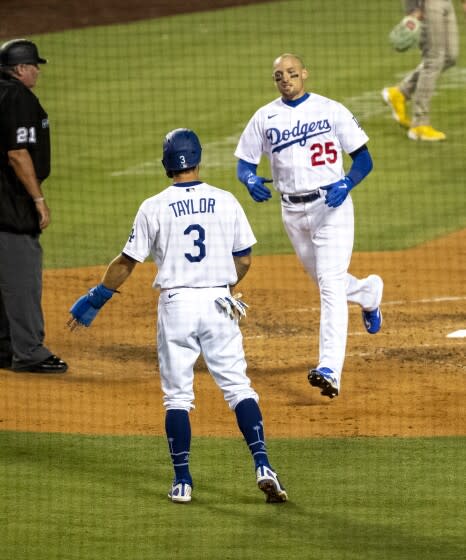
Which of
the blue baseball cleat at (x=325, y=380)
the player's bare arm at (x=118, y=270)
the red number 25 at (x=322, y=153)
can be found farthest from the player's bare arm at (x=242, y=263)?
the red number 25 at (x=322, y=153)

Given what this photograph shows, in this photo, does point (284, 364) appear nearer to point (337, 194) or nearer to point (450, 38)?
point (337, 194)

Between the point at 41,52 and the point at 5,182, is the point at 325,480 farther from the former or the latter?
the point at 41,52

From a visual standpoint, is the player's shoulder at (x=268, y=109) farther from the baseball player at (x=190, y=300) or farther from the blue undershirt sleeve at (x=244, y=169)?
the baseball player at (x=190, y=300)

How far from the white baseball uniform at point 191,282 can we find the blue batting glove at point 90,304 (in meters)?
0.32

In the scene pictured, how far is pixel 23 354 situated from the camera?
9773mm

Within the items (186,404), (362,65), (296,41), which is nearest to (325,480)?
(186,404)

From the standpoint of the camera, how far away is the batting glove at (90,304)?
7.40 m

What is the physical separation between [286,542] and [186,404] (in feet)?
3.14

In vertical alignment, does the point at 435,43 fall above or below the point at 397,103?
above

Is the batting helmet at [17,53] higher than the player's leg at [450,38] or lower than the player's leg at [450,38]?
lower

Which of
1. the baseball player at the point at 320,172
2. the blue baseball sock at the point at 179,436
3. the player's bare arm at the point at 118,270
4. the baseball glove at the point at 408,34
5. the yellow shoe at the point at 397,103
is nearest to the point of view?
the blue baseball sock at the point at 179,436

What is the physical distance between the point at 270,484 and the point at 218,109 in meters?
13.7

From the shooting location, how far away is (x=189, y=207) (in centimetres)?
711

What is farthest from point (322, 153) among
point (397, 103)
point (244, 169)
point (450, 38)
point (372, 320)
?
point (397, 103)
